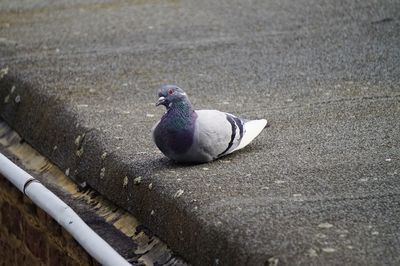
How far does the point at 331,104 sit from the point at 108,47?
239 centimetres

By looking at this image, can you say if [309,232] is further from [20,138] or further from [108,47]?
[108,47]

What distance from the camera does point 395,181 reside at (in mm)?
4500

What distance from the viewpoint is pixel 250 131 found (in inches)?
203

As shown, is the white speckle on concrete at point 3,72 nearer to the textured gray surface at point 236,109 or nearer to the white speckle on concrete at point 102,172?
the textured gray surface at point 236,109

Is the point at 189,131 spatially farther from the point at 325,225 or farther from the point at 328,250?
the point at 328,250

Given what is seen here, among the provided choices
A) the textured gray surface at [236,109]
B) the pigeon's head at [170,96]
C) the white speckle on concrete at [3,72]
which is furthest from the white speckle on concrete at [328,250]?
the white speckle on concrete at [3,72]

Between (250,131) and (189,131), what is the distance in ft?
1.94

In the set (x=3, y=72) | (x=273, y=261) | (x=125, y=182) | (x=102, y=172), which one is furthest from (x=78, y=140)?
(x=273, y=261)

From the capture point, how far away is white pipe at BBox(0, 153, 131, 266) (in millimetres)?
4410

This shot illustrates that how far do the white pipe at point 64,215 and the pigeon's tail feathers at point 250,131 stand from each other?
86cm

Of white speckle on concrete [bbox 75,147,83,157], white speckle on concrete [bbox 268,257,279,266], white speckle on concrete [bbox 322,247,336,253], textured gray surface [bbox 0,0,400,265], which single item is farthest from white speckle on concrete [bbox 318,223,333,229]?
white speckle on concrete [bbox 75,147,83,157]

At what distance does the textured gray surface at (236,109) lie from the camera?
4090 mm

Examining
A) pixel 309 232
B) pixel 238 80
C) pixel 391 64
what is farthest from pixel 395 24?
pixel 309 232

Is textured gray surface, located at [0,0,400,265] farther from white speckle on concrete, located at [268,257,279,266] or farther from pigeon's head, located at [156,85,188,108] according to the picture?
pigeon's head, located at [156,85,188,108]
